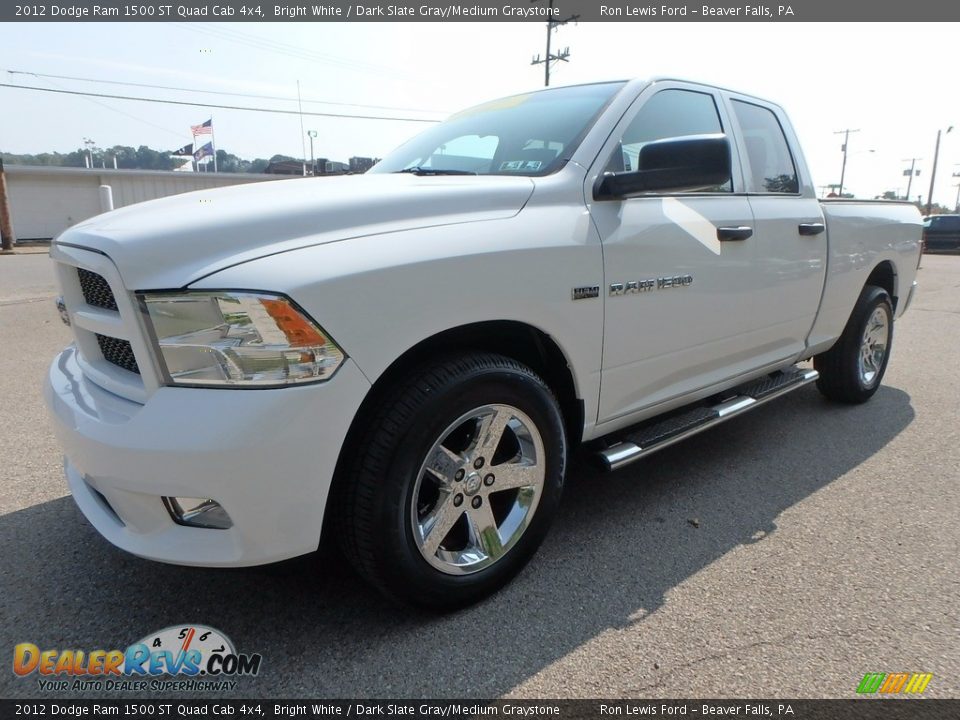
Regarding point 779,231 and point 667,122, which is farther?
point 779,231

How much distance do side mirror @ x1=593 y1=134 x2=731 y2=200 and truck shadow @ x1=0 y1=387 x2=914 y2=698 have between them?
1.42m

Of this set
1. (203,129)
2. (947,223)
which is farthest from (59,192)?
(947,223)

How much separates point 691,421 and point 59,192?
109 feet

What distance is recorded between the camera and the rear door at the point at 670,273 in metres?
2.40

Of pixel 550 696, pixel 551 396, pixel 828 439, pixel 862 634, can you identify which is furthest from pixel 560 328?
pixel 828 439

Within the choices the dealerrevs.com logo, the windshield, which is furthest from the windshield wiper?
the dealerrevs.com logo

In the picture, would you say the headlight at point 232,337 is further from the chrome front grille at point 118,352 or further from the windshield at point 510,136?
the windshield at point 510,136

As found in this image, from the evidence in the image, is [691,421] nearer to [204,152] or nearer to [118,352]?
[118,352]

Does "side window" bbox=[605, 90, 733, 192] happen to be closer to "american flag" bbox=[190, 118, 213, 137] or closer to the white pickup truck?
the white pickup truck

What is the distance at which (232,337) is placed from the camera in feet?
5.34

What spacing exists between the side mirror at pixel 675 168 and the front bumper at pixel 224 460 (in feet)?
4.13

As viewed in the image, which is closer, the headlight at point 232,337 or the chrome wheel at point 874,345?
the headlight at point 232,337

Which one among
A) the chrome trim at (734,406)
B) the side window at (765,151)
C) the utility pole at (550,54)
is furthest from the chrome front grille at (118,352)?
Answer: the utility pole at (550,54)

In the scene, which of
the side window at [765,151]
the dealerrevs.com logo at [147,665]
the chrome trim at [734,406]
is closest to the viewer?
the dealerrevs.com logo at [147,665]
